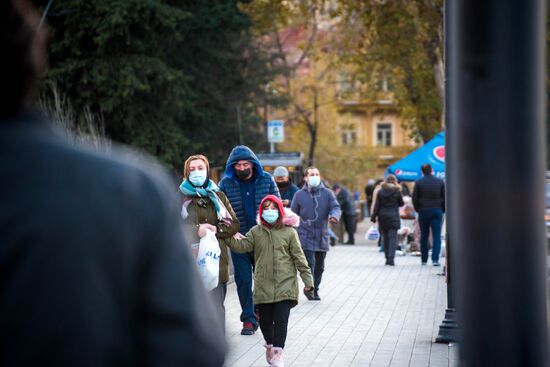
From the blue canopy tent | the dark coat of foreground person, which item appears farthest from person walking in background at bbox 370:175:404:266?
the dark coat of foreground person

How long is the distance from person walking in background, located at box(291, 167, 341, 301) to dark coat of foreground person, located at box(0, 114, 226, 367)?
14.0 metres

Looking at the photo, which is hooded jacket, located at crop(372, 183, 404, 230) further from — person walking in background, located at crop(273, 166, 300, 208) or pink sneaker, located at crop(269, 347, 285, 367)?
pink sneaker, located at crop(269, 347, 285, 367)

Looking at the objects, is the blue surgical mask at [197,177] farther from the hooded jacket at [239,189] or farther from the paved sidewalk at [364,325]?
the hooded jacket at [239,189]

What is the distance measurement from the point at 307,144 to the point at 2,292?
66072mm

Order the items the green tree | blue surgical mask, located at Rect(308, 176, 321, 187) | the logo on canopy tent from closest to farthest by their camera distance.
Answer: blue surgical mask, located at Rect(308, 176, 321, 187), the logo on canopy tent, the green tree

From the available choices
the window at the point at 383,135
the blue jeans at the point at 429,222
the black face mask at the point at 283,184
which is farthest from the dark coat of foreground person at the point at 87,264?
the window at the point at 383,135

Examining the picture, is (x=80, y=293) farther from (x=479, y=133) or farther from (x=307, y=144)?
(x=307, y=144)

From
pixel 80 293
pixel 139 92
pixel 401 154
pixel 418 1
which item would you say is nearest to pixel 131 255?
pixel 80 293

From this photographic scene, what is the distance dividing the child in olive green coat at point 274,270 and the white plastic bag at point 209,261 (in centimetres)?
51

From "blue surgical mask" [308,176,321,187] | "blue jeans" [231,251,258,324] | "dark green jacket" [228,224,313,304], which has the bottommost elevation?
"blue jeans" [231,251,258,324]

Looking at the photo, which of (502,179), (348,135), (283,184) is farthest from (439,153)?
(348,135)

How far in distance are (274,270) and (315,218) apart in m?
6.47

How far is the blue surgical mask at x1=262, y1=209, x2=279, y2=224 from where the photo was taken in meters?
10.1

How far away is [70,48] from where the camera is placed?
36.2 meters
